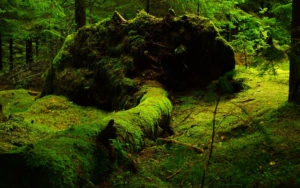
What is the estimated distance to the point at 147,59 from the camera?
29.3ft

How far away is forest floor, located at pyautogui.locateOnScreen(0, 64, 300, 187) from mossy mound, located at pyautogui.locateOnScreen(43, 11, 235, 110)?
121 cm

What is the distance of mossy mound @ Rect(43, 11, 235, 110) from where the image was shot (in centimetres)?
Answer: 872

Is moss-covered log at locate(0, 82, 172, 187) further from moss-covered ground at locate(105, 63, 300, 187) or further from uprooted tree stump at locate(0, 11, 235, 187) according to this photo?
uprooted tree stump at locate(0, 11, 235, 187)

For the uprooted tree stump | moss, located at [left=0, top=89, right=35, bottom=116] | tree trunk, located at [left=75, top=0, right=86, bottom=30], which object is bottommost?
moss, located at [left=0, top=89, right=35, bottom=116]

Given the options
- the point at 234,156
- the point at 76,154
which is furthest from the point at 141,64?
the point at 76,154

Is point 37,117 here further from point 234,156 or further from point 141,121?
point 234,156

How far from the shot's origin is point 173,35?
9.09 meters

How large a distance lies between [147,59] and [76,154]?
6386 mm

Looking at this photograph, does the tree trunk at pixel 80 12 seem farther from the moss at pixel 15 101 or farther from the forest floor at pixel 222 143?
the forest floor at pixel 222 143

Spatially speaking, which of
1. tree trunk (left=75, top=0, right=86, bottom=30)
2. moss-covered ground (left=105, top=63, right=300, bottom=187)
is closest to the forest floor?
moss-covered ground (left=105, top=63, right=300, bottom=187)

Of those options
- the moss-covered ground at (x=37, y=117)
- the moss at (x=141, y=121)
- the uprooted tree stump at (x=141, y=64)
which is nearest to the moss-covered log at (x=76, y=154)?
the moss at (x=141, y=121)

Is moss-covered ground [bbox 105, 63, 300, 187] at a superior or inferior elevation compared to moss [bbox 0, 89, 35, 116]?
superior

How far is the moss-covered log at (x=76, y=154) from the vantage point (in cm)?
240

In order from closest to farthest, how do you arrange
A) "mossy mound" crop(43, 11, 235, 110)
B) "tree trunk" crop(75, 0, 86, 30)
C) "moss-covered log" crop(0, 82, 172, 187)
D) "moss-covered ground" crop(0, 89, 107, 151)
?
"moss-covered log" crop(0, 82, 172, 187), "moss-covered ground" crop(0, 89, 107, 151), "mossy mound" crop(43, 11, 235, 110), "tree trunk" crop(75, 0, 86, 30)
